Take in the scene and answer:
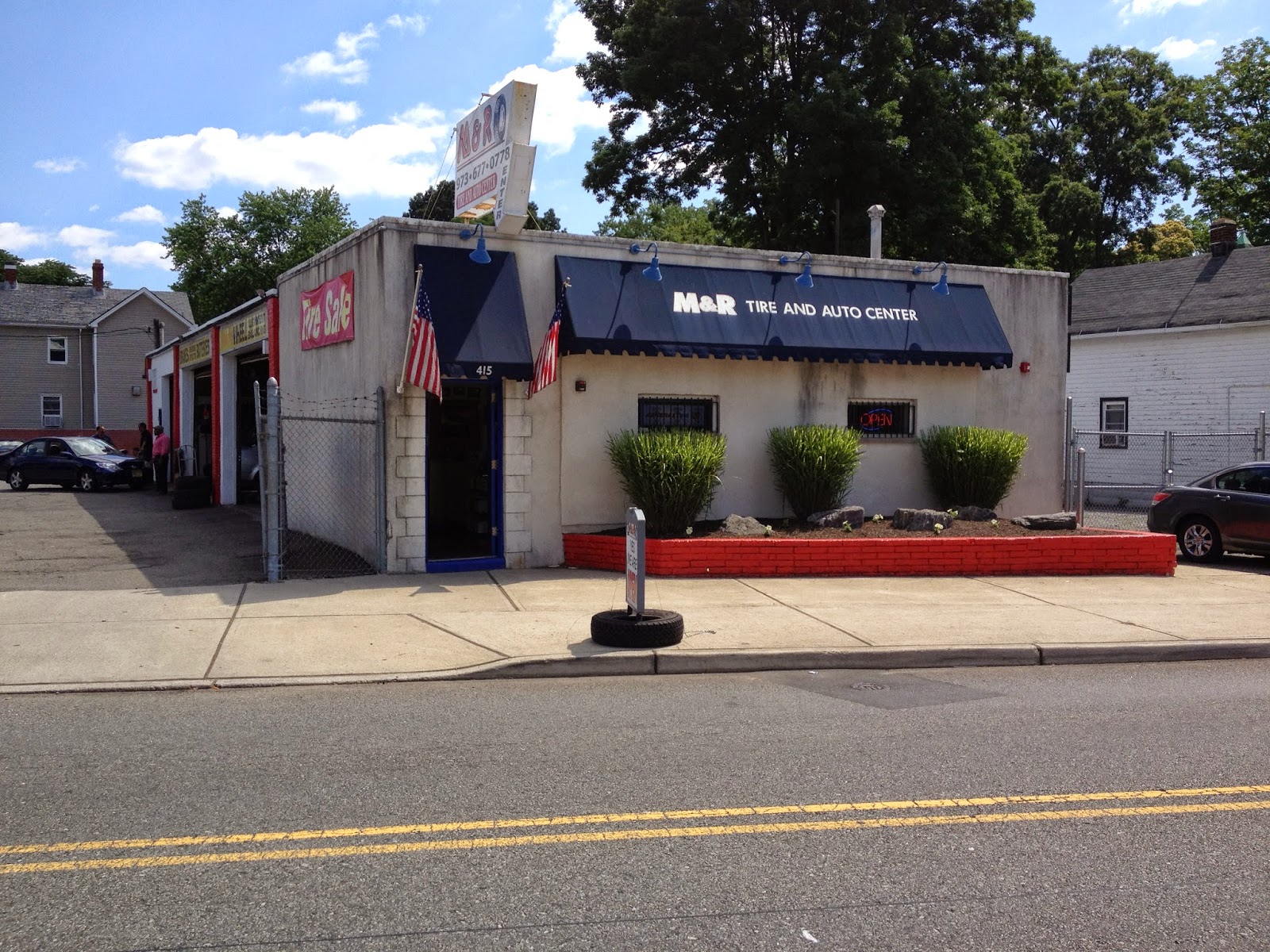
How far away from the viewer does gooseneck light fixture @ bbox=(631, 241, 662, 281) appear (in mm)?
13711

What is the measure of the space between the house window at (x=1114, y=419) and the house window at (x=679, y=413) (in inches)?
666

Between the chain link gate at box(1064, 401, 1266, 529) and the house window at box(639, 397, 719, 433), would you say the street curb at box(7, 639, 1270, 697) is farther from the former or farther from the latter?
the chain link gate at box(1064, 401, 1266, 529)

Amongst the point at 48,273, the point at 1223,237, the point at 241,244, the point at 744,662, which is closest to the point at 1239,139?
the point at 1223,237

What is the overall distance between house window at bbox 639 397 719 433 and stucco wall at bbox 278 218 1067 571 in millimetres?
157

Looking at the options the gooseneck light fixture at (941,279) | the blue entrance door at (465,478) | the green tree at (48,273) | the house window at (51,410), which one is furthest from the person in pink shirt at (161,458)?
the green tree at (48,273)

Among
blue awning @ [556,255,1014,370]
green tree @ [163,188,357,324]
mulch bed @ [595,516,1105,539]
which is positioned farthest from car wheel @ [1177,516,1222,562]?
green tree @ [163,188,357,324]

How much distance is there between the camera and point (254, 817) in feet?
16.3

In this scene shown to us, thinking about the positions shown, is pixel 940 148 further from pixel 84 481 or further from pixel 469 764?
pixel 469 764

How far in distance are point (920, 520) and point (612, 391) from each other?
4.45 m

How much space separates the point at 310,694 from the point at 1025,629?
6.44m

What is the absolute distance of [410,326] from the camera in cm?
1237

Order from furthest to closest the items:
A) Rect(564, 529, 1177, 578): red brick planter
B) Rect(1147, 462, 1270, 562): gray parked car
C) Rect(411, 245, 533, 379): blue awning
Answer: Rect(1147, 462, 1270, 562): gray parked car → Rect(564, 529, 1177, 578): red brick planter → Rect(411, 245, 533, 379): blue awning

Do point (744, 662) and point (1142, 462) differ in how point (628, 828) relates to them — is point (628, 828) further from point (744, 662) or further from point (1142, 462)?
point (1142, 462)

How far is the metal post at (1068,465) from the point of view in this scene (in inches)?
674
